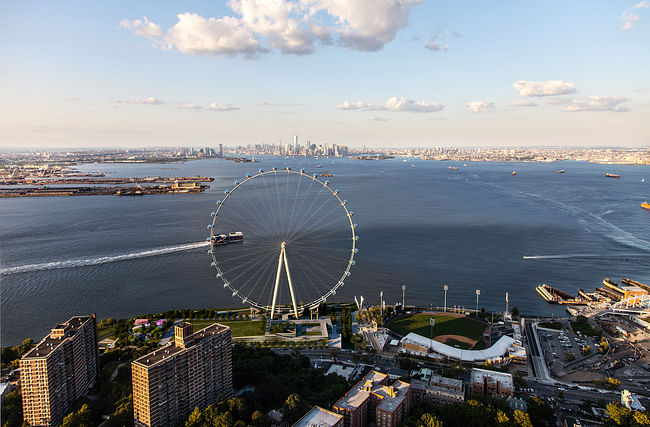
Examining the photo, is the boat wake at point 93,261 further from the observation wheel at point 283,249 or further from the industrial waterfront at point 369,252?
the observation wheel at point 283,249

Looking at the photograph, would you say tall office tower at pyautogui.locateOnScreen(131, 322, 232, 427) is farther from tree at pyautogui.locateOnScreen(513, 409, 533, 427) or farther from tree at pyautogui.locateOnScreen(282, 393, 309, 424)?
tree at pyautogui.locateOnScreen(513, 409, 533, 427)

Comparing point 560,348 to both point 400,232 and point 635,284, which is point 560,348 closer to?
point 635,284

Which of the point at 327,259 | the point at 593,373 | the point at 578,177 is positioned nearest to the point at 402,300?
the point at 327,259

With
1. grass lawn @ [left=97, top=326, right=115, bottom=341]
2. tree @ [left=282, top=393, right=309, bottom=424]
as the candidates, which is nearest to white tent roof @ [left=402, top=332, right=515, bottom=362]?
tree @ [left=282, top=393, right=309, bottom=424]

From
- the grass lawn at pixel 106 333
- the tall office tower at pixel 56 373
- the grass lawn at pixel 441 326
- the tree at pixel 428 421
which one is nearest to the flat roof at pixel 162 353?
the tall office tower at pixel 56 373

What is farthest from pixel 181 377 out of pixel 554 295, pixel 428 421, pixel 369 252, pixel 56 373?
pixel 554 295

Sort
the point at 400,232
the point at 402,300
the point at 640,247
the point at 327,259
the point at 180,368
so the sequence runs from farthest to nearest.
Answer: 1. the point at 400,232
2. the point at 640,247
3. the point at 327,259
4. the point at 402,300
5. the point at 180,368
